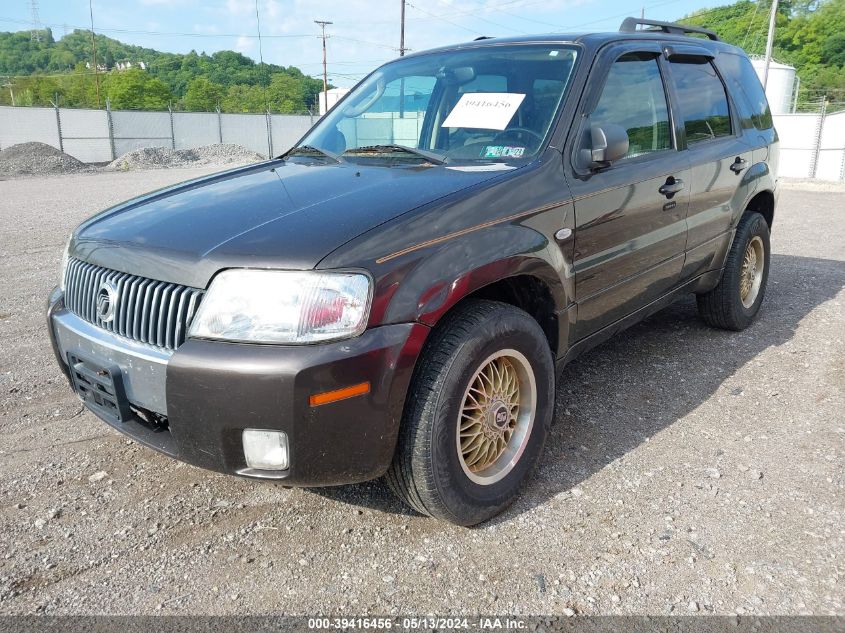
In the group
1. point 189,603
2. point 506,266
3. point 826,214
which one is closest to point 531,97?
point 506,266

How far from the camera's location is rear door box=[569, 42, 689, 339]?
307cm

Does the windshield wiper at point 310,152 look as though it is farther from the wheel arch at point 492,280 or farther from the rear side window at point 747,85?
the rear side window at point 747,85

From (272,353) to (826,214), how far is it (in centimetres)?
1245

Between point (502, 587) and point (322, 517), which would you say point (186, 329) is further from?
point (502, 587)

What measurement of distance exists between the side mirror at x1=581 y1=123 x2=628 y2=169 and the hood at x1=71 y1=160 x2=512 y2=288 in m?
0.46

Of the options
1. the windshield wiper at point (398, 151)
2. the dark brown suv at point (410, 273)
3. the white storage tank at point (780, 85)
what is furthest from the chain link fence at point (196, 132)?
the dark brown suv at point (410, 273)

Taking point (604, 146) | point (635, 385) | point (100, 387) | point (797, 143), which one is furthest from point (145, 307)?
point (797, 143)

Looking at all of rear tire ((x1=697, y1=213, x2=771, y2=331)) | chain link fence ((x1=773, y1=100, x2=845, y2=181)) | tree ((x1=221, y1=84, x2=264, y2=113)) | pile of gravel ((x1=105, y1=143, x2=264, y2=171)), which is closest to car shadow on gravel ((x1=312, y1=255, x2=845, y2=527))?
rear tire ((x1=697, y1=213, x2=771, y2=331))

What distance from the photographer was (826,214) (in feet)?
38.7

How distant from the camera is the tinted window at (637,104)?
130 inches

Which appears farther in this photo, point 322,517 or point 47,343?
point 47,343

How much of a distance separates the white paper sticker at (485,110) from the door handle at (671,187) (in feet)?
3.15

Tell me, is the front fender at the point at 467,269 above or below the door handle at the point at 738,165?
below

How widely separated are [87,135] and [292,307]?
34.3 metres
